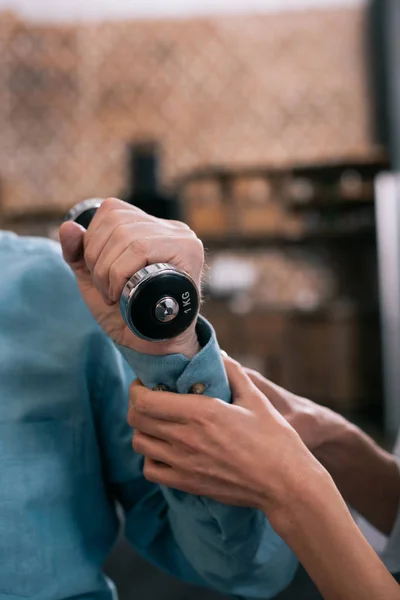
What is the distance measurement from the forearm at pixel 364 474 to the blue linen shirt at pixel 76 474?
134mm

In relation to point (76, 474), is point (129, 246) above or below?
above

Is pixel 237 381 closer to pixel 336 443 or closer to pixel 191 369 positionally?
pixel 191 369

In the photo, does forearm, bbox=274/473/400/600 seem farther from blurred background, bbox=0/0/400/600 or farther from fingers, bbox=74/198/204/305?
blurred background, bbox=0/0/400/600

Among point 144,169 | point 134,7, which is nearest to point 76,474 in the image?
point 144,169

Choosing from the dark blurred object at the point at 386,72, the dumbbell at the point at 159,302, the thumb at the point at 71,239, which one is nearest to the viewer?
the dumbbell at the point at 159,302

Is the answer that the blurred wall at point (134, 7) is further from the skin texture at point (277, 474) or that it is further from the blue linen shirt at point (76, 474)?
the skin texture at point (277, 474)

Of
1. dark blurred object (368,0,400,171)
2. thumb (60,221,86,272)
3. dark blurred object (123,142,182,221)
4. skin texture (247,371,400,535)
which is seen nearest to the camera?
thumb (60,221,86,272)

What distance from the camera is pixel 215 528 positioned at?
790mm

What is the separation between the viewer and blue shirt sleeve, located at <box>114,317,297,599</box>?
2.22 feet

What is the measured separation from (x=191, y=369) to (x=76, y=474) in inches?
11.0

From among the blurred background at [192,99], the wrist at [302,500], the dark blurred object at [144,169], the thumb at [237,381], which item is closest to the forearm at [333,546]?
the wrist at [302,500]

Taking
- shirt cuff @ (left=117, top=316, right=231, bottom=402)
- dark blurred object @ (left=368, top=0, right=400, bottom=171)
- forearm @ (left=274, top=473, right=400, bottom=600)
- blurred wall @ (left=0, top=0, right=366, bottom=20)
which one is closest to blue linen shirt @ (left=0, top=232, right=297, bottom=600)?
shirt cuff @ (left=117, top=316, right=231, bottom=402)

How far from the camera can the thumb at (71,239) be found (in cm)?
69

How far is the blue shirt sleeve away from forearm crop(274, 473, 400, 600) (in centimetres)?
12
